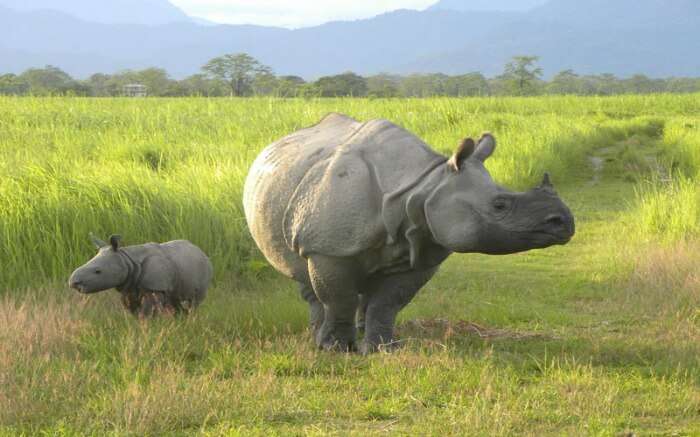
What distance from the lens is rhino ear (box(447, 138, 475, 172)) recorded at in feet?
15.4

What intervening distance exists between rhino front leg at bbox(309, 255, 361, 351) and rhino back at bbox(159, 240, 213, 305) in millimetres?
1152

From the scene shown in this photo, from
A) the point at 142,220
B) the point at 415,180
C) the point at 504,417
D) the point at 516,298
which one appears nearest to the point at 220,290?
the point at 142,220

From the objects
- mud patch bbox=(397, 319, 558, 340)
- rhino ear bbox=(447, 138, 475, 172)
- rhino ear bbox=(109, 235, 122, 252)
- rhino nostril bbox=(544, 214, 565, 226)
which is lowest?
mud patch bbox=(397, 319, 558, 340)

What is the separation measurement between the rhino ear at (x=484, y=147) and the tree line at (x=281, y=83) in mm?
40863

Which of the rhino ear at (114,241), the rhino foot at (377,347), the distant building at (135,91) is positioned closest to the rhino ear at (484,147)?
the rhino foot at (377,347)

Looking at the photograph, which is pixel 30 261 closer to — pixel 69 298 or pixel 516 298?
pixel 69 298

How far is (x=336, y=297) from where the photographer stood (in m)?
5.23

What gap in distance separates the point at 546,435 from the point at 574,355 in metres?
1.50

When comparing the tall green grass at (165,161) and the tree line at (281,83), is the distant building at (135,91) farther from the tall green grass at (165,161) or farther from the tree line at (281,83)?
the tall green grass at (165,161)

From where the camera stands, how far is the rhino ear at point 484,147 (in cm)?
488

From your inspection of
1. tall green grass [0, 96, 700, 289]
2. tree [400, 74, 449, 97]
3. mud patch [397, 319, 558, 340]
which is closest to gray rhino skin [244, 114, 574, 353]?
mud patch [397, 319, 558, 340]

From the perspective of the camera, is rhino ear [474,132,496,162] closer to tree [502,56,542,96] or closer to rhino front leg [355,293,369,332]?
rhino front leg [355,293,369,332]

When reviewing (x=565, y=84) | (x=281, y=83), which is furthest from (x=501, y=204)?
(x=565, y=84)

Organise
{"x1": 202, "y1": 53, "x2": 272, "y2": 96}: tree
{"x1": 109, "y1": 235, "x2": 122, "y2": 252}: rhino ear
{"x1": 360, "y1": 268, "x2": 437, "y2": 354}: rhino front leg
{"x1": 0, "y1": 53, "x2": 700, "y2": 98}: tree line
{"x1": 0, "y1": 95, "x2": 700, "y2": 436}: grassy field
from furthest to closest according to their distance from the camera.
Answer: {"x1": 202, "y1": 53, "x2": 272, "y2": 96}: tree → {"x1": 0, "y1": 53, "x2": 700, "y2": 98}: tree line → {"x1": 109, "y1": 235, "x2": 122, "y2": 252}: rhino ear → {"x1": 360, "y1": 268, "x2": 437, "y2": 354}: rhino front leg → {"x1": 0, "y1": 95, "x2": 700, "y2": 436}: grassy field
